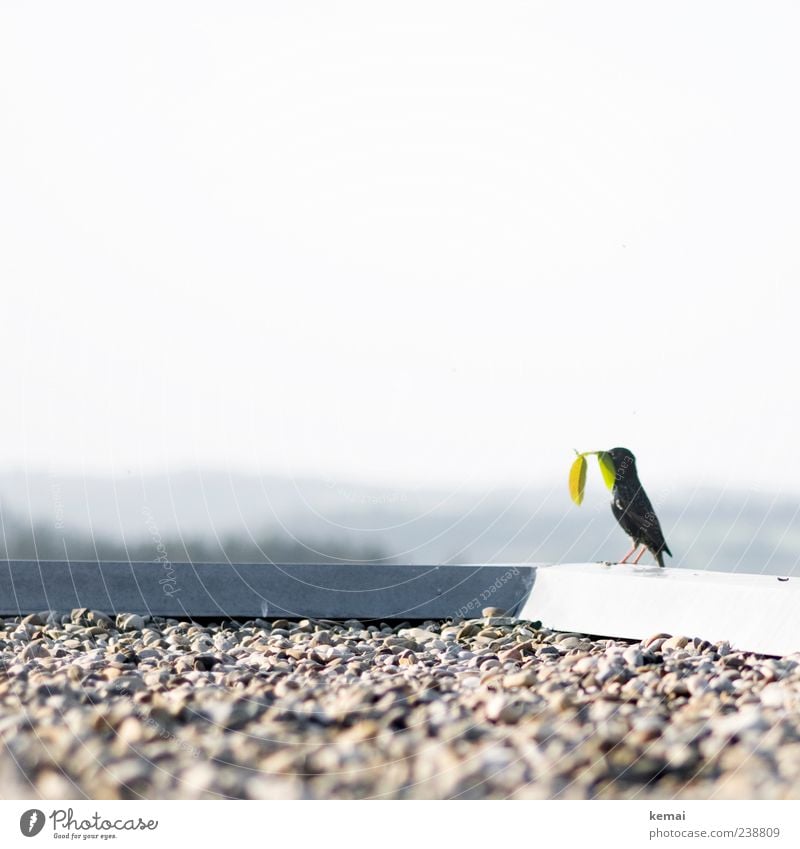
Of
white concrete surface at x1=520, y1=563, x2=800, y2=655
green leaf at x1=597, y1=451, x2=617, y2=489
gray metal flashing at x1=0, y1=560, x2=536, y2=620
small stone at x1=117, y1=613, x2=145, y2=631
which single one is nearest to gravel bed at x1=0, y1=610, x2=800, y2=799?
white concrete surface at x1=520, y1=563, x2=800, y2=655

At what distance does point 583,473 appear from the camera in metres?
6.04

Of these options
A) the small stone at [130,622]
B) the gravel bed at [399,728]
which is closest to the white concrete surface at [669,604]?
the gravel bed at [399,728]

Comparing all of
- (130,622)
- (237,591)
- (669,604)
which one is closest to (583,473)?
(669,604)

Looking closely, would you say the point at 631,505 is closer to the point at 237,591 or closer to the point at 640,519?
the point at 640,519

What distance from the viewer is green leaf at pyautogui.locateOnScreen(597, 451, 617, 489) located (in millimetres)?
5984

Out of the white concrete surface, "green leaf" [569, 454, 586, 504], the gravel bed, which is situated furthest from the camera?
"green leaf" [569, 454, 586, 504]

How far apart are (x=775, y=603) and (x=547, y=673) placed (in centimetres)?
158

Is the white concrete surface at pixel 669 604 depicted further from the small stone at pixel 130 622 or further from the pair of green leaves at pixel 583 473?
the small stone at pixel 130 622

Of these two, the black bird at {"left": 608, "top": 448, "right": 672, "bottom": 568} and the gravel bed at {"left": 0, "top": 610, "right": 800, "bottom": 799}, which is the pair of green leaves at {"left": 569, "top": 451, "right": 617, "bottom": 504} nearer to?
the black bird at {"left": 608, "top": 448, "right": 672, "bottom": 568}

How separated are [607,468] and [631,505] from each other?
0.77 ft

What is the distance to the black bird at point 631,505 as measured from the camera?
594cm

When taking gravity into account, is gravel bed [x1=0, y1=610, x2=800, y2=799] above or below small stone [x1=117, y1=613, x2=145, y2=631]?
above
